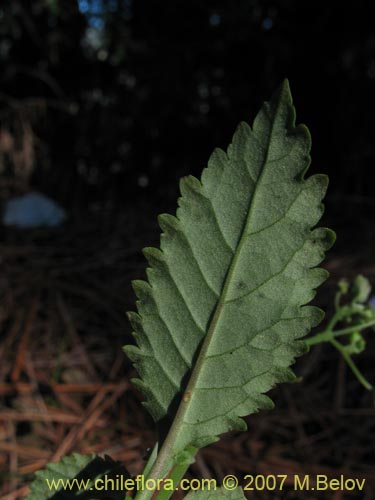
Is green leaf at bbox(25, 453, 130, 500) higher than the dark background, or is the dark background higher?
the dark background

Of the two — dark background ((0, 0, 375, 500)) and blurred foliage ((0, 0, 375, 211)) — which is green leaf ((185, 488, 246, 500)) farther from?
blurred foliage ((0, 0, 375, 211))

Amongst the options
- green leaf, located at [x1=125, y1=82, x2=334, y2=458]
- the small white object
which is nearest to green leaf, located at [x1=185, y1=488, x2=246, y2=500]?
green leaf, located at [x1=125, y1=82, x2=334, y2=458]

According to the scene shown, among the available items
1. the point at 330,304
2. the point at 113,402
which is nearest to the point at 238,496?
the point at 113,402

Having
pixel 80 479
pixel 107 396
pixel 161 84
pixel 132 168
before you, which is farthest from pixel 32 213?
pixel 80 479

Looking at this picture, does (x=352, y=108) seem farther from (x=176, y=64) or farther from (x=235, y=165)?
(x=235, y=165)

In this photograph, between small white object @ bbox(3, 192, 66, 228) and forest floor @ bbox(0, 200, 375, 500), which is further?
small white object @ bbox(3, 192, 66, 228)

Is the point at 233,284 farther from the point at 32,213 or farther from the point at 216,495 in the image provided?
the point at 32,213
